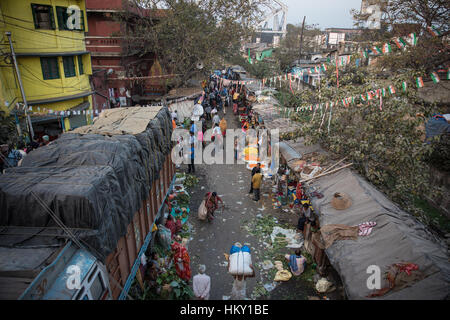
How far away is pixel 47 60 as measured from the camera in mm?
14445

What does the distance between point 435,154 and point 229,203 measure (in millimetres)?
7958

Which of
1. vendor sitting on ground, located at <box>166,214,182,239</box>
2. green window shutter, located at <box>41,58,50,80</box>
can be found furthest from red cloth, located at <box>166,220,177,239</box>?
green window shutter, located at <box>41,58,50,80</box>

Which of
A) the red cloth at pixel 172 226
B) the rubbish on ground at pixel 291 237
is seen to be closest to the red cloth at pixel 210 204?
the red cloth at pixel 172 226

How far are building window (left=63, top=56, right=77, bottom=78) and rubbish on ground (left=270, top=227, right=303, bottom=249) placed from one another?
46.8 ft

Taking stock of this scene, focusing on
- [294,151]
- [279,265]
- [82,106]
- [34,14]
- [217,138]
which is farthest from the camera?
[82,106]

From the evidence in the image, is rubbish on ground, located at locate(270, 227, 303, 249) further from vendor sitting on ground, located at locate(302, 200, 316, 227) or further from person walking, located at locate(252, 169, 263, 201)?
person walking, located at locate(252, 169, 263, 201)

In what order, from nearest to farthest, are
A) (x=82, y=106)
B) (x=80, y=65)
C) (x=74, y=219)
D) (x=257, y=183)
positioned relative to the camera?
(x=74, y=219)
(x=257, y=183)
(x=80, y=65)
(x=82, y=106)

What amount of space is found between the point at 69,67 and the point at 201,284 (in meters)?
15.2

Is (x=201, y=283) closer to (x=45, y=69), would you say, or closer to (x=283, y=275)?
(x=283, y=275)

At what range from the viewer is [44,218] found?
359cm

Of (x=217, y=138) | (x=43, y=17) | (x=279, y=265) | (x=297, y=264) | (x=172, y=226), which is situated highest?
(x=43, y=17)

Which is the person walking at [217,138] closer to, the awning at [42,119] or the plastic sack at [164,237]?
the plastic sack at [164,237]

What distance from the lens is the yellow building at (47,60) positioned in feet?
42.0

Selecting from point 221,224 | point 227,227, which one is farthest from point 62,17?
point 227,227
